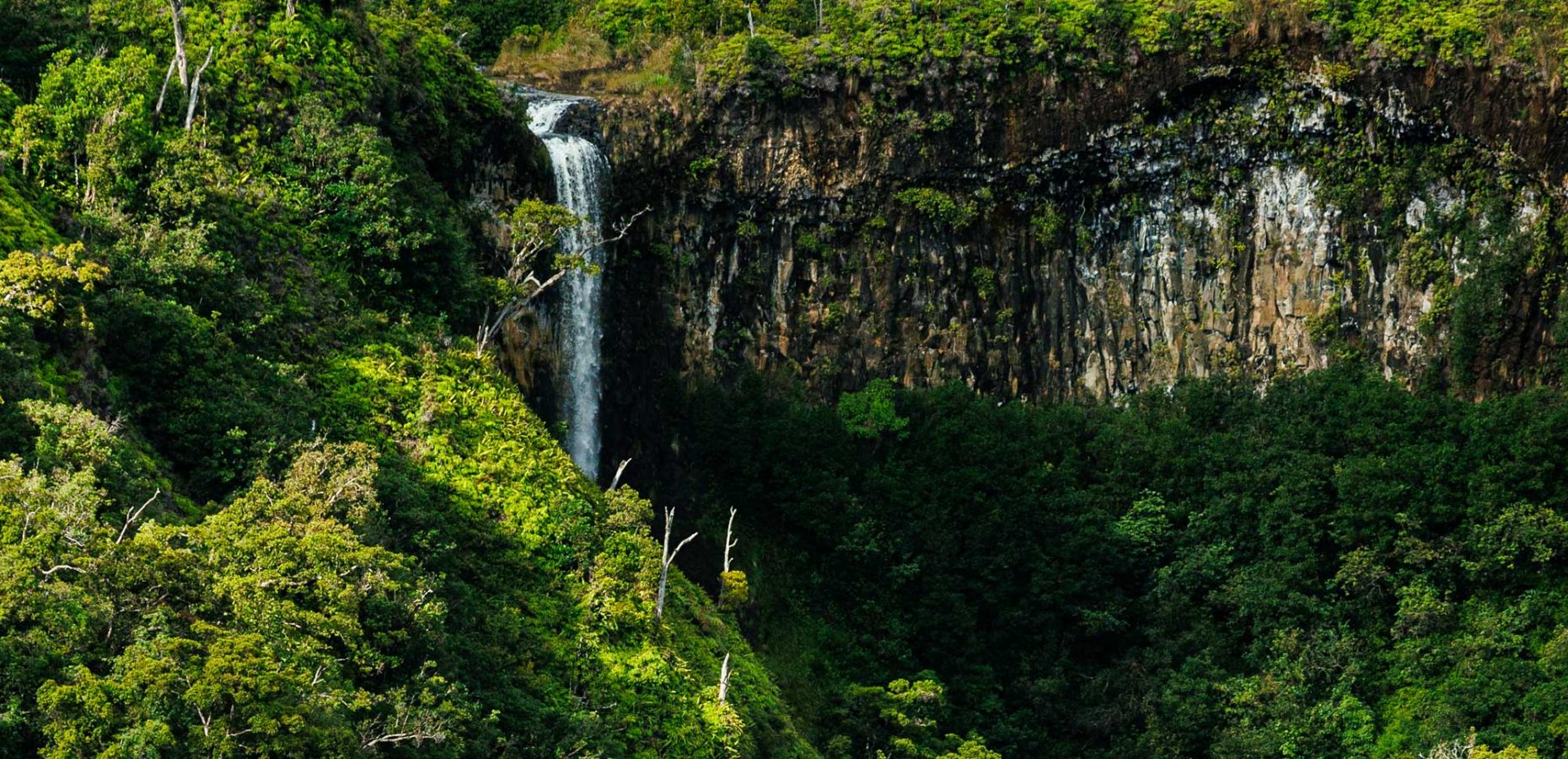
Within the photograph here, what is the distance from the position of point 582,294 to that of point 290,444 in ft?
51.4

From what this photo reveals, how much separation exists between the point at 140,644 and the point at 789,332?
29.3 m

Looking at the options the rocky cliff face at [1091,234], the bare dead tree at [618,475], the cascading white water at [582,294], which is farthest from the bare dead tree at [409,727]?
the rocky cliff face at [1091,234]

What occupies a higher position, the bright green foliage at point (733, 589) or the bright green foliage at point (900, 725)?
the bright green foliage at point (733, 589)

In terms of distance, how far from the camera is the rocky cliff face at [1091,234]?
2051 inches

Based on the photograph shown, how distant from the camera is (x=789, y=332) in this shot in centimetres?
5534

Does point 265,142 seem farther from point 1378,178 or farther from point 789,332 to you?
point 1378,178

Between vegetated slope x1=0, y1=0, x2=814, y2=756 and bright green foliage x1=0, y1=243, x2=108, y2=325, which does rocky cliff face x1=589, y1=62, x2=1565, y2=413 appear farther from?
bright green foliage x1=0, y1=243, x2=108, y2=325

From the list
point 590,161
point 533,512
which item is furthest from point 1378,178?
point 533,512

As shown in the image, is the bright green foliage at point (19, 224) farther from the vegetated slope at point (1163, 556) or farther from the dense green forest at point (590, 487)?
the vegetated slope at point (1163, 556)

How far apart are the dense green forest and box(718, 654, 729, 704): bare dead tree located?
46cm

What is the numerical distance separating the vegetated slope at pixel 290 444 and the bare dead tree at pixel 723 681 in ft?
0.70

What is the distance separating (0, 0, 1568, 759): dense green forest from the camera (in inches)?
1235

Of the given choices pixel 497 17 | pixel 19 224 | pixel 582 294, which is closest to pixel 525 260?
pixel 582 294

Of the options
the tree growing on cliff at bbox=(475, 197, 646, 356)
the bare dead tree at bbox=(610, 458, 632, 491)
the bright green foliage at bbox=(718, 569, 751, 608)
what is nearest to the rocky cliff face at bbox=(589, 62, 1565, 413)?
the bare dead tree at bbox=(610, 458, 632, 491)
